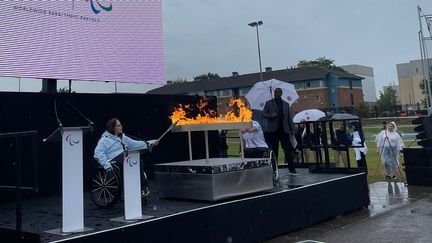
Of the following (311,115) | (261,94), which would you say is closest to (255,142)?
(261,94)

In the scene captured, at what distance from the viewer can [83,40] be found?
29.5 feet

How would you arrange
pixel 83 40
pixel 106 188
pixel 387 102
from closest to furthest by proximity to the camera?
pixel 106 188 < pixel 83 40 < pixel 387 102

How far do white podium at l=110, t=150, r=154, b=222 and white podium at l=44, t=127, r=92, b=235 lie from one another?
56 centimetres

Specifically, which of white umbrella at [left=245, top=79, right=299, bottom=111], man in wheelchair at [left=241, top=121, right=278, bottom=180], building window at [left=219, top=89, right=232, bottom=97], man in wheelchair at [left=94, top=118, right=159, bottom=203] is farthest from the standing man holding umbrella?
building window at [left=219, top=89, right=232, bottom=97]

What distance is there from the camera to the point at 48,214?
5.93 m

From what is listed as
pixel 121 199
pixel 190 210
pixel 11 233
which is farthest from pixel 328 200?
pixel 11 233

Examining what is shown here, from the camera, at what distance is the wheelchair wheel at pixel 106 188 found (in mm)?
6023

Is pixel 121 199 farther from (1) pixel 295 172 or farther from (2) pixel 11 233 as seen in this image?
(1) pixel 295 172

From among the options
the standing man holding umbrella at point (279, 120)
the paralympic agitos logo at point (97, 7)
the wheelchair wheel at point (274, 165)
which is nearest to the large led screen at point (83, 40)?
the paralympic agitos logo at point (97, 7)

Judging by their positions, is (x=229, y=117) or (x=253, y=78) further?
(x=253, y=78)

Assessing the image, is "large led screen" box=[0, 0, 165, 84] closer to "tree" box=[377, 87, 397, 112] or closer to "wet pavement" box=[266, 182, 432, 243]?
"wet pavement" box=[266, 182, 432, 243]

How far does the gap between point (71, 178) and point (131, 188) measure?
0.78 m

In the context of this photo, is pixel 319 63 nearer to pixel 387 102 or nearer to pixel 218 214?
pixel 387 102

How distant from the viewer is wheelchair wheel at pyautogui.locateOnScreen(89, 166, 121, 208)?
602cm
